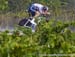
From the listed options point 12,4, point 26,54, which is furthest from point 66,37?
point 12,4

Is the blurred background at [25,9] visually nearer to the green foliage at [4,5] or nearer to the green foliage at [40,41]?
the green foliage at [4,5]

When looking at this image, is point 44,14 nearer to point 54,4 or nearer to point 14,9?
point 54,4

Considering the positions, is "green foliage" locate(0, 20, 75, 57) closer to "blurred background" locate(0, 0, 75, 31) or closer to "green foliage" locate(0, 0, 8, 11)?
"blurred background" locate(0, 0, 75, 31)

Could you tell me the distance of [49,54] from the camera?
2.00 meters

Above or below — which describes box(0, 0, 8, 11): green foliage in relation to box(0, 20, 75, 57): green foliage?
above

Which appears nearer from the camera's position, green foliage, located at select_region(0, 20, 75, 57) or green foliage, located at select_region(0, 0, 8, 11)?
green foliage, located at select_region(0, 20, 75, 57)

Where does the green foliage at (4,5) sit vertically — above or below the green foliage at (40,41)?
above

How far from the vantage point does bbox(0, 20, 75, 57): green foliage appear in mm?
1857

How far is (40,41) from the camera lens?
2113 millimetres

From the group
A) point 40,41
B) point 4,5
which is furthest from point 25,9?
point 40,41

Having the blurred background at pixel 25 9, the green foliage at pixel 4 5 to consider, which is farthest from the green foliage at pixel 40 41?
the green foliage at pixel 4 5

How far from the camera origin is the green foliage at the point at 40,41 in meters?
1.86

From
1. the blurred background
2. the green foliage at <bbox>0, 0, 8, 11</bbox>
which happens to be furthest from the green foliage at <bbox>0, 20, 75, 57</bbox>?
the green foliage at <bbox>0, 0, 8, 11</bbox>

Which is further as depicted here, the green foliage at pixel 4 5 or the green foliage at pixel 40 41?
the green foliage at pixel 4 5
